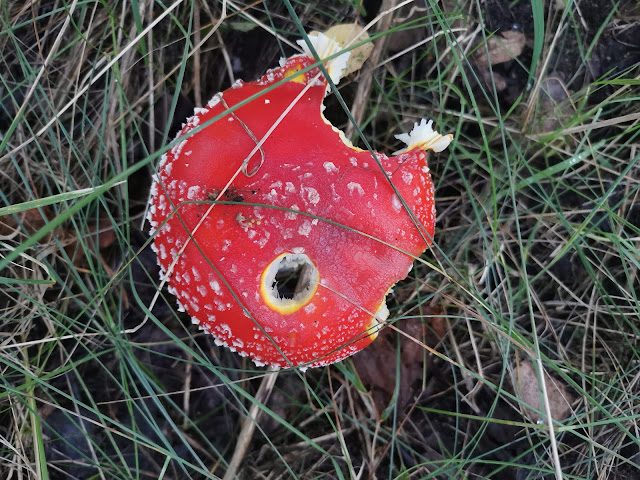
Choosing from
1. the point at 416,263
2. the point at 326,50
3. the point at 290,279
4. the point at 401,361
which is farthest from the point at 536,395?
the point at 326,50

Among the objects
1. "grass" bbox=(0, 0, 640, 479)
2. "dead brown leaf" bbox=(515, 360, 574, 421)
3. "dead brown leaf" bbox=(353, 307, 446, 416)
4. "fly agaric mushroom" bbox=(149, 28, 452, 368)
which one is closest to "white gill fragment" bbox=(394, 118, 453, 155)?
"fly agaric mushroom" bbox=(149, 28, 452, 368)

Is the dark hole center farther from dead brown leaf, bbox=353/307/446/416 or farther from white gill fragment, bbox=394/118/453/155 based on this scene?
white gill fragment, bbox=394/118/453/155

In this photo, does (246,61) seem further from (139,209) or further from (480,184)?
(480,184)

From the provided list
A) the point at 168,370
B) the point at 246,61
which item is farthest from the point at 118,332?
the point at 246,61

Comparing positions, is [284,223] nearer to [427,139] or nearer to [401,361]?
[427,139]

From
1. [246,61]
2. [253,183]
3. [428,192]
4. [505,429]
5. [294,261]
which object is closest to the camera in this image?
[253,183]

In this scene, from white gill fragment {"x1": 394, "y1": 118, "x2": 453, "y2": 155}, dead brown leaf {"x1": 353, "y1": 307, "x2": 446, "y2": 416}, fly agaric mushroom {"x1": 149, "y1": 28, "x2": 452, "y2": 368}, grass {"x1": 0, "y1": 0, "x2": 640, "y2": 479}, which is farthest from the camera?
dead brown leaf {"x1": 353, "y1": 307, "x2": 446, "y2": 416}
